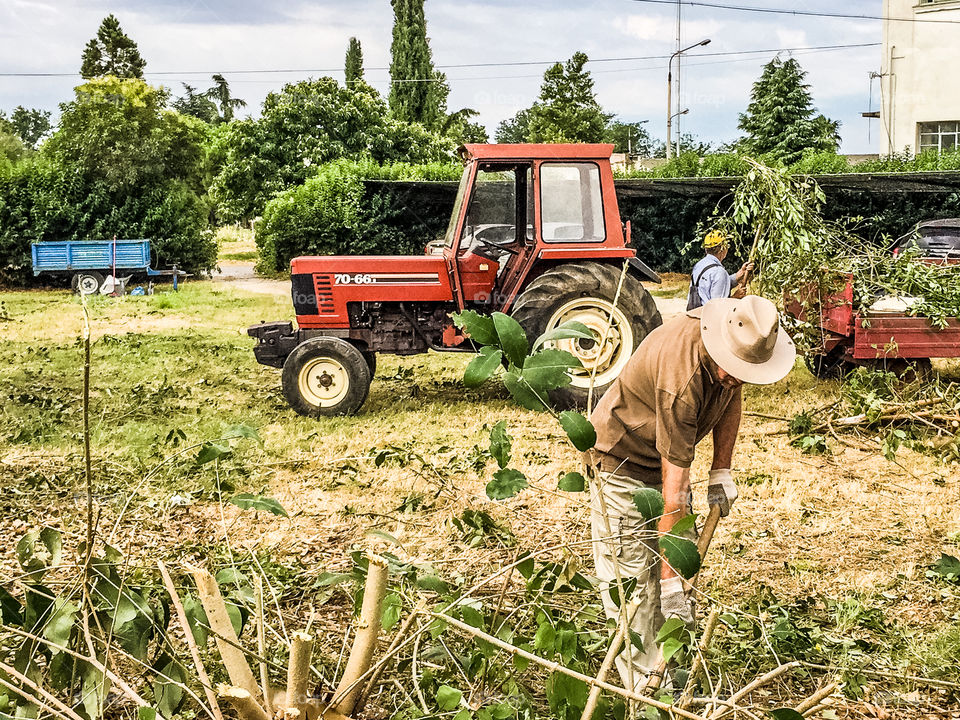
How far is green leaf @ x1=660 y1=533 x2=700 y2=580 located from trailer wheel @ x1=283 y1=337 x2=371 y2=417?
19.0ft

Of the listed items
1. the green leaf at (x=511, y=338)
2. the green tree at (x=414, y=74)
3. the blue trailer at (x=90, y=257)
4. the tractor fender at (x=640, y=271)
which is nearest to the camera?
the green leaf at (x=511, y=338)

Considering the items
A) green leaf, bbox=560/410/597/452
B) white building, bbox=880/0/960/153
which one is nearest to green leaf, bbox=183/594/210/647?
green leaf, bbox=560/410/597/452

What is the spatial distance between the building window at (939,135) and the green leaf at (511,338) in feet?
92.5

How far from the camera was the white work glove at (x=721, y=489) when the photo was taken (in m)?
3.55

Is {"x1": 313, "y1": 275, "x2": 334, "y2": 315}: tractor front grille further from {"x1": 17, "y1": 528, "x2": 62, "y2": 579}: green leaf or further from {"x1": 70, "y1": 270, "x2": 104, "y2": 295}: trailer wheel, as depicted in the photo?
{"x1": 70, "y1": 270, "x2": 104, "y2": 295}: trailer wheel

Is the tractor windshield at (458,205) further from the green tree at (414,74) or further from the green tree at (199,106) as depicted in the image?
the green tree at (199,106)

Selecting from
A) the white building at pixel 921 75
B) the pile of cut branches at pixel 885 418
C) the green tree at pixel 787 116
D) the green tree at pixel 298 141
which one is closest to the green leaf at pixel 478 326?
the pile of cut branches at pixel 885 418

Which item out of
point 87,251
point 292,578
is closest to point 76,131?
point 87,251

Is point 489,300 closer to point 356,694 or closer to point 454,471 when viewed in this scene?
point 454,471

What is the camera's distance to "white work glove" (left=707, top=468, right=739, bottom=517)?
3.55 meters

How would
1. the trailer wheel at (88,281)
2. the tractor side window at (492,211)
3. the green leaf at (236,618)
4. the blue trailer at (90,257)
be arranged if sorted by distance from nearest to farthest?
the green leaf at (236,618), the tractor side window at (492,211), the trailer wheel at (88,281), the blue trailer at (90,257)

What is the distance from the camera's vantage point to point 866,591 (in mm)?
4480

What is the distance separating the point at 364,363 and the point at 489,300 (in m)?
1.19

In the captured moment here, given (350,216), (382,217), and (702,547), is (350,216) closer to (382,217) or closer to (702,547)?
(382,217)
